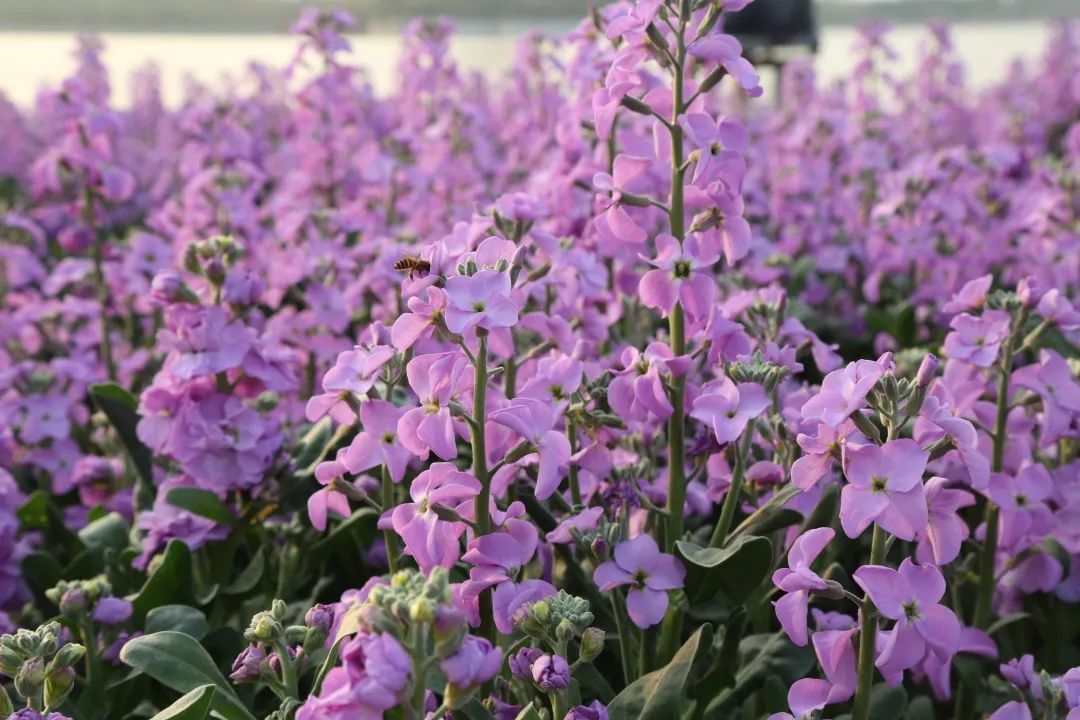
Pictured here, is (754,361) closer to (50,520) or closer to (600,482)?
(600,482)

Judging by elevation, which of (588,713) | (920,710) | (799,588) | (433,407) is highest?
(433,407)

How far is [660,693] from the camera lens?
1470 millimetres

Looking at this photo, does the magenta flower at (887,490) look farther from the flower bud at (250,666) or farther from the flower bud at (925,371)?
the flower bud at (250,666)

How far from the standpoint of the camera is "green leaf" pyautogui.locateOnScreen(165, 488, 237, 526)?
2002 millimetres

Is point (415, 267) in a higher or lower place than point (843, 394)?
higher

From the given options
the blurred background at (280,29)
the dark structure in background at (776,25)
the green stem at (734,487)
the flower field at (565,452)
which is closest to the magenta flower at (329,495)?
the flower field at (565,452)

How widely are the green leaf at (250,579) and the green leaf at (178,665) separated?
63 centimetres

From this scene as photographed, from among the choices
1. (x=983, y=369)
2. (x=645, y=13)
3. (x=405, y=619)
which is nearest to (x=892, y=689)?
(x=983, y=369)

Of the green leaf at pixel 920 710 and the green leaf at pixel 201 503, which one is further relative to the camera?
the green leaf at pixel 201 503

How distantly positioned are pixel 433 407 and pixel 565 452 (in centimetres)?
19

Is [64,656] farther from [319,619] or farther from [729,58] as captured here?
[729,58]

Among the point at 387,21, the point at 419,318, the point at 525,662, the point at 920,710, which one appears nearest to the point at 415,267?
the point at 419,318

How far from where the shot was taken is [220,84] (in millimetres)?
8539

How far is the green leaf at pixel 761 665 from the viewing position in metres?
1.79
